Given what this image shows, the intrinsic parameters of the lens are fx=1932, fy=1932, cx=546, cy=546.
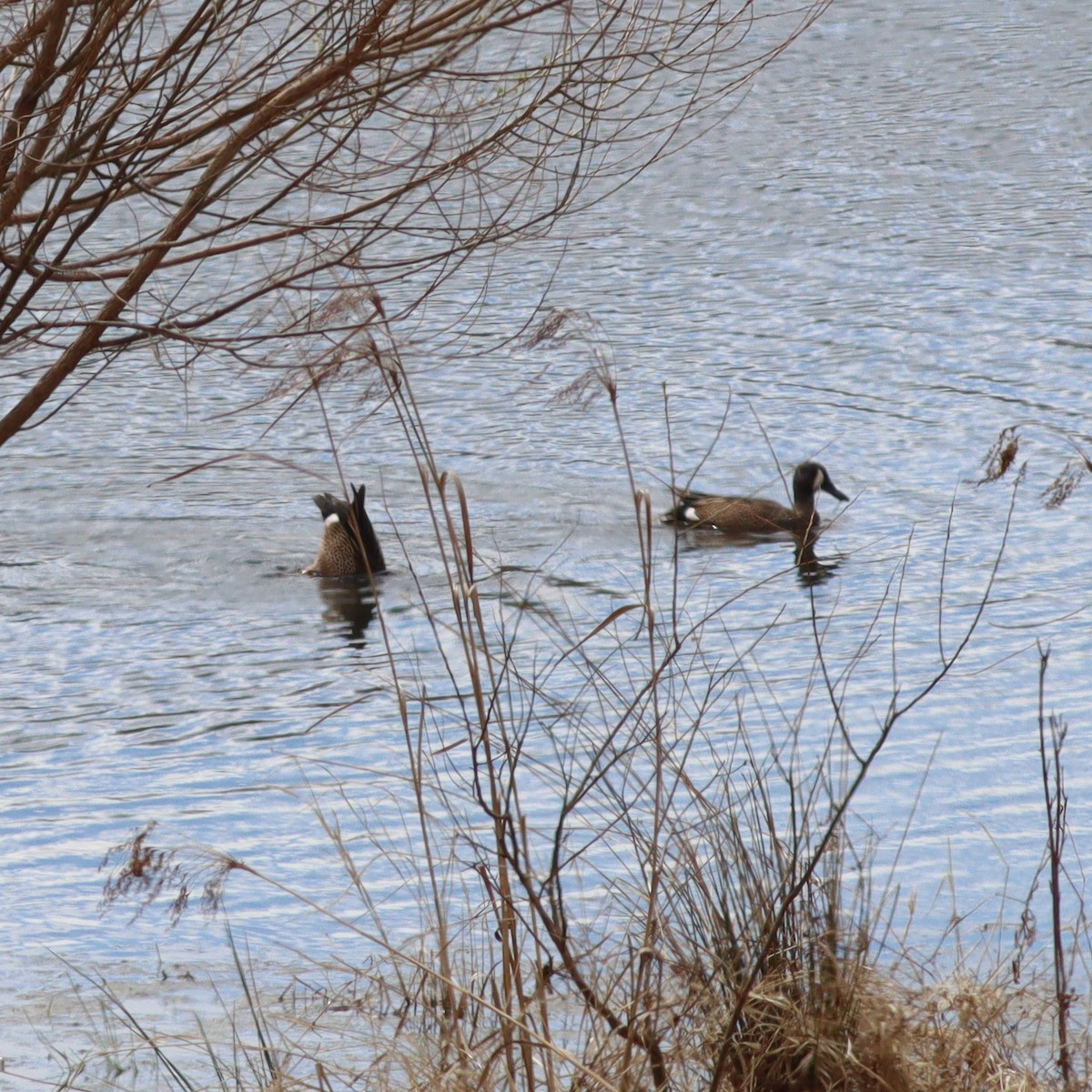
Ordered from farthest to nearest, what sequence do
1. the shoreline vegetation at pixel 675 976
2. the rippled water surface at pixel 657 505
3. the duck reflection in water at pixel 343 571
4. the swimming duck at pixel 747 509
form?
the swimming duck at pixel 747 509, the duck reflection in water at pixel 343 571, the rippled water surface at pixel 657 505, the shoreline vegetation at pixel 675 976

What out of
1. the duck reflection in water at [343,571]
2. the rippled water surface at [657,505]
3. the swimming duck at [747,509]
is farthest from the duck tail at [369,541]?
the swimming duck at [747,509]

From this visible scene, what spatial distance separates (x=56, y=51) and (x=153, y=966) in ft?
8.19

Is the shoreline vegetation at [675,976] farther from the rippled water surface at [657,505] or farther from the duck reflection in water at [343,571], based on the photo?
the duck reflection in water at [343,571]

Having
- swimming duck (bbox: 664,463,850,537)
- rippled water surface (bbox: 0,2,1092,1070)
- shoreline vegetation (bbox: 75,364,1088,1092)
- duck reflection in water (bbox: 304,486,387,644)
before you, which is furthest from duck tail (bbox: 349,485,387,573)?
shoreline vegetation (bbox: 75,364,1088,1092)

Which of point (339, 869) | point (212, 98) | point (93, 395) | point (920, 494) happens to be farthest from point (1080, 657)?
point (93, 395)

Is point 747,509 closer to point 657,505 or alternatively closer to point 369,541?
point 657,505

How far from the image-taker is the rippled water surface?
627 centimetres

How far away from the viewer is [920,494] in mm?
10617

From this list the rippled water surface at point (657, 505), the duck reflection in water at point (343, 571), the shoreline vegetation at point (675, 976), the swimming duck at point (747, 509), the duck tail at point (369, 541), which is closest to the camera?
the shoreline vegetation at point (675, 976)

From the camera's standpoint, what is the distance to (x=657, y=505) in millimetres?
12047

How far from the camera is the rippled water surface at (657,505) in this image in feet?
20.6

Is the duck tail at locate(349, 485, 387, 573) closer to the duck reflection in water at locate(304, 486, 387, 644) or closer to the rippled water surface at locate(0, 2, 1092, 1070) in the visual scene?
the duck reflection in water at locate(304, 486, 387, 644)

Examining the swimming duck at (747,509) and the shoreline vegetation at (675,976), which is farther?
the swimming duck at (747,509)

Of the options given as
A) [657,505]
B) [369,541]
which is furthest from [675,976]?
[657,505]
